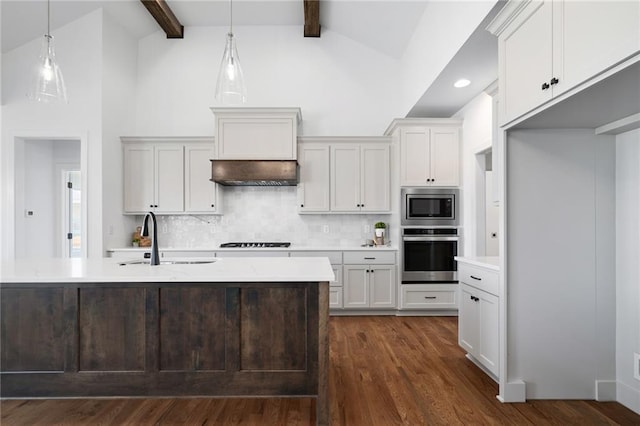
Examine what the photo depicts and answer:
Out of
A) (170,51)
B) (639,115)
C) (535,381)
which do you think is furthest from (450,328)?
(170,51)

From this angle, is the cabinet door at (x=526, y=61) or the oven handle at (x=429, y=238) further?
the oven handle at (x=429, y=238)

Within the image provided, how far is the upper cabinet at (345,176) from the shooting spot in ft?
15.4

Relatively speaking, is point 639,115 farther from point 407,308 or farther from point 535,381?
point 407,308

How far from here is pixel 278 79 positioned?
513 centimetres

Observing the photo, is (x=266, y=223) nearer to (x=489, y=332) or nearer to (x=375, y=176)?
(x=375, y=176)

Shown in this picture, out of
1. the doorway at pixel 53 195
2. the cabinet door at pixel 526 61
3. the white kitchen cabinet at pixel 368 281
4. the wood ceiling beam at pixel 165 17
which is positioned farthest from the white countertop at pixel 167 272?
the doorway at pixel 53 195

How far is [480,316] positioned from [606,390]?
2.79 ft

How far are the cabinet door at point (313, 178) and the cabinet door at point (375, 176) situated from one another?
49 cm

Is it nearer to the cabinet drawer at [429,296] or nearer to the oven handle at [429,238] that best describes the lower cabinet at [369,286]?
the cabinet drawer at [429,296]

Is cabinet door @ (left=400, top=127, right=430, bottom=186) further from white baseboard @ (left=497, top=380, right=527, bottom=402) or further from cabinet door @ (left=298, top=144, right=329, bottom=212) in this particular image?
white baseboard @ (left=497, top=380, right=527, bottom=402)

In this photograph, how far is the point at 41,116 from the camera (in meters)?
4.32

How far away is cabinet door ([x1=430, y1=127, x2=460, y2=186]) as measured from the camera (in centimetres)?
443

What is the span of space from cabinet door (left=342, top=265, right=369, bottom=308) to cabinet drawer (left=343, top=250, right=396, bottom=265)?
0.21ft

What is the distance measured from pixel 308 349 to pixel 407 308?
2606mm
